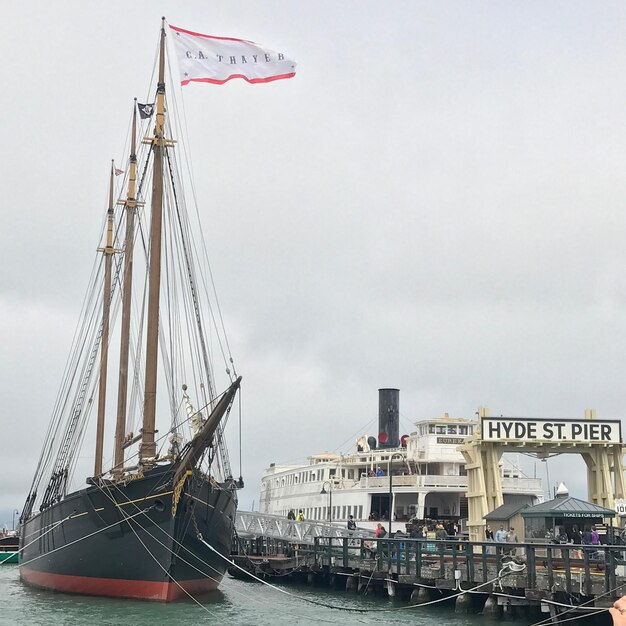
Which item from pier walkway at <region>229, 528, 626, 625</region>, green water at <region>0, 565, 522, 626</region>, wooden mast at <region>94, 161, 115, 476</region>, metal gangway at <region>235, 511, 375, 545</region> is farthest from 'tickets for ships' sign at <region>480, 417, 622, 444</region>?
wooden mast at <region>94, 161, 115, 476</region>

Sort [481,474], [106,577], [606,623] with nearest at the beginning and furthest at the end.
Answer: [606,623]
[106,577]
[481,474]

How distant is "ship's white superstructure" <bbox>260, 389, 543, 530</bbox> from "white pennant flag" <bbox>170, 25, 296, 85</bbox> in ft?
93.0

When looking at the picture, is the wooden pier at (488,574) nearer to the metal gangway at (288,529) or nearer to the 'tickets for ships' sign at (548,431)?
the metal gangway at (288,529)

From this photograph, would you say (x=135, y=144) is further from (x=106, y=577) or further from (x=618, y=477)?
(x=618, y=477)

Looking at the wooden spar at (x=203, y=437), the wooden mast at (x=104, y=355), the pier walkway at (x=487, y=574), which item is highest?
the wooden mast at (x=104, y=355)

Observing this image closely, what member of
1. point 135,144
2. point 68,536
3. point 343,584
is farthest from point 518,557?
point 135,144

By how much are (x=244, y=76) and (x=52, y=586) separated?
21.5m

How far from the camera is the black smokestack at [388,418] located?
6869 centimetres

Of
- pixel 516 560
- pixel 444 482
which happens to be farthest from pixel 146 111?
pixel 444 482

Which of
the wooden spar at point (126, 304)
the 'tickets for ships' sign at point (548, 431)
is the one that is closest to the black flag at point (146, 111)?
the wooden spar at point (126, 304)

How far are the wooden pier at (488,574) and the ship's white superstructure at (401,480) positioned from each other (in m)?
15.5

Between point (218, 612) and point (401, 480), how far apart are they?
28643 millimetres

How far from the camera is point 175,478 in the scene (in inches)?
1214

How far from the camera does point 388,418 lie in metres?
69.8
